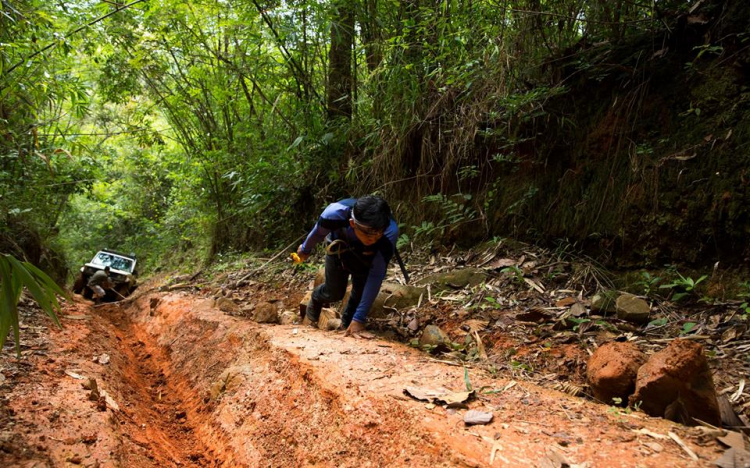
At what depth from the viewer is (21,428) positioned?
211 cm

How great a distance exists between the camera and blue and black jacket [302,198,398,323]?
3.72 m

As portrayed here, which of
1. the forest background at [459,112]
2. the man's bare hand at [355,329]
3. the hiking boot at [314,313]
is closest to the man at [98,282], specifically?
the forest background at [459,112]

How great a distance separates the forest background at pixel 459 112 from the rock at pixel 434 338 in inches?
63.3

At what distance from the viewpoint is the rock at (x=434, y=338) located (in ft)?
11.2

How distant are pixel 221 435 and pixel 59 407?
92cm

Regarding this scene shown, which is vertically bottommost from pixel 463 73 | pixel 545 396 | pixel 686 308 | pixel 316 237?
pixel 545 396

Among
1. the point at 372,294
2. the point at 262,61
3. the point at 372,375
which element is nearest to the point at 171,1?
the point at 262,61

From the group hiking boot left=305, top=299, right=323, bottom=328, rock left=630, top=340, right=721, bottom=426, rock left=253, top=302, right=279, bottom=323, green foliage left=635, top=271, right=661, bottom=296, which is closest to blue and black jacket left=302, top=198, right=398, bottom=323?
hiking boot left=305, top=299, right=323, bottom=328

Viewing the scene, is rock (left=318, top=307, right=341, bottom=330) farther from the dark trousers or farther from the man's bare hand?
the man's bare hand

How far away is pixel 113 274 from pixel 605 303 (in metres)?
10.9

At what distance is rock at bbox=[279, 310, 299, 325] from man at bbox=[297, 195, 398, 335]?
70 cm

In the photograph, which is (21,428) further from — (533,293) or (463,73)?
(463,73)

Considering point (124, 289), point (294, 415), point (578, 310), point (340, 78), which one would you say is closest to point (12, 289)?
point (294, 415)

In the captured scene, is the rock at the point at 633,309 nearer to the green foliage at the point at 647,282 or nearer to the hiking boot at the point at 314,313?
the green foliage at the point at 647,282
